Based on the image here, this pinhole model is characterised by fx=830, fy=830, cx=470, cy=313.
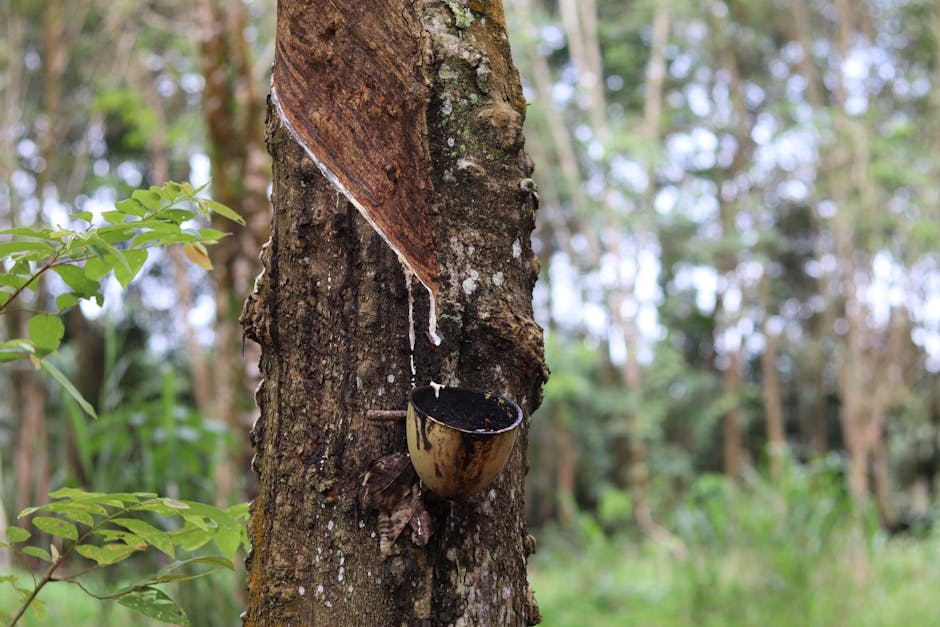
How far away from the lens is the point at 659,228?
12.0 metres

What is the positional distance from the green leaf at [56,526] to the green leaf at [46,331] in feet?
0.63

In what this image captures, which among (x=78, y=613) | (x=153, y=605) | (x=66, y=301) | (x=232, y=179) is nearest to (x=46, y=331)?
(x=66, y=301)

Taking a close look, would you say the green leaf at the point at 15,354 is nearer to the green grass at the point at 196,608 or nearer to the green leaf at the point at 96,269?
the green leaf at the point at 96,269

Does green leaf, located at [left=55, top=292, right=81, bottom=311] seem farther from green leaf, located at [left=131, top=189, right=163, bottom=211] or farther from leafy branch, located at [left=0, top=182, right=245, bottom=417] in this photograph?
green leaf, located at [left=131, top=189, right=163, bottom=211]

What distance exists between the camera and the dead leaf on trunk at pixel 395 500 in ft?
2.69

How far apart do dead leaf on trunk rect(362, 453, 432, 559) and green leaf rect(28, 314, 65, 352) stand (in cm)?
42

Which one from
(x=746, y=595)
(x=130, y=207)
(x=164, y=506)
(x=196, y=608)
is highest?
(x=130, y=207)

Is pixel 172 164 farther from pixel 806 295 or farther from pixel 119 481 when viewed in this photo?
pixel 806 295

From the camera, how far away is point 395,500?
832mm

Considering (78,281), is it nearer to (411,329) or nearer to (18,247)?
(18,247)

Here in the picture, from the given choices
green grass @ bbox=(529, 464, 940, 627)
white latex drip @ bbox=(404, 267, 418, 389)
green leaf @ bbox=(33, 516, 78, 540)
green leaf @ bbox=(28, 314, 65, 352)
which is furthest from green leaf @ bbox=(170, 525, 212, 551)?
green grass @ bbox=(529, 464, 940, 627)

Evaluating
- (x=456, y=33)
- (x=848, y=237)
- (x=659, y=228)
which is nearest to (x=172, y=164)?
(x=659, y=228)

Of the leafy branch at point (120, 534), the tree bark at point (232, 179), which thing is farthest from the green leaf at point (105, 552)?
the tree bark at point (232, 179)

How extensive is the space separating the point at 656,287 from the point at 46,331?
41.4ft
